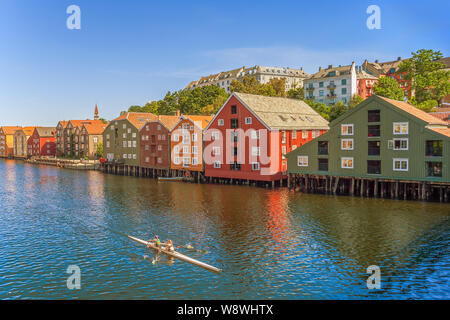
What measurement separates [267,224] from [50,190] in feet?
155

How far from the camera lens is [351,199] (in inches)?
2172

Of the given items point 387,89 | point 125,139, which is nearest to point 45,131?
point 125,139

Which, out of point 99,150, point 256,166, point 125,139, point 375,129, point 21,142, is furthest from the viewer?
point 21,142

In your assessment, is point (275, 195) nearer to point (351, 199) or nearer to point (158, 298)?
point (351, 199)

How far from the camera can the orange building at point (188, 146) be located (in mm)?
82688

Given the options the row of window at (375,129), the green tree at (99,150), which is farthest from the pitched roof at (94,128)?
the row of window at (375,129)

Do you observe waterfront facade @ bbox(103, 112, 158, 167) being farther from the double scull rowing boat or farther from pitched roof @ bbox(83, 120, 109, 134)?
the double scull rowing boat

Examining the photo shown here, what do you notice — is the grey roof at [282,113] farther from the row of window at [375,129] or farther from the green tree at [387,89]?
the green tree at [387,89]

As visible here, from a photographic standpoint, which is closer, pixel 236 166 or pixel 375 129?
pixel 375 129

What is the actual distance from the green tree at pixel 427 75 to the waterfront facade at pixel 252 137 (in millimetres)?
34564

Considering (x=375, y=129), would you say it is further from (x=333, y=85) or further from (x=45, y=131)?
(x=45, y=131)

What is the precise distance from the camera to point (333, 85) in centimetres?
11081

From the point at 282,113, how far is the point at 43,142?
137864 mm
